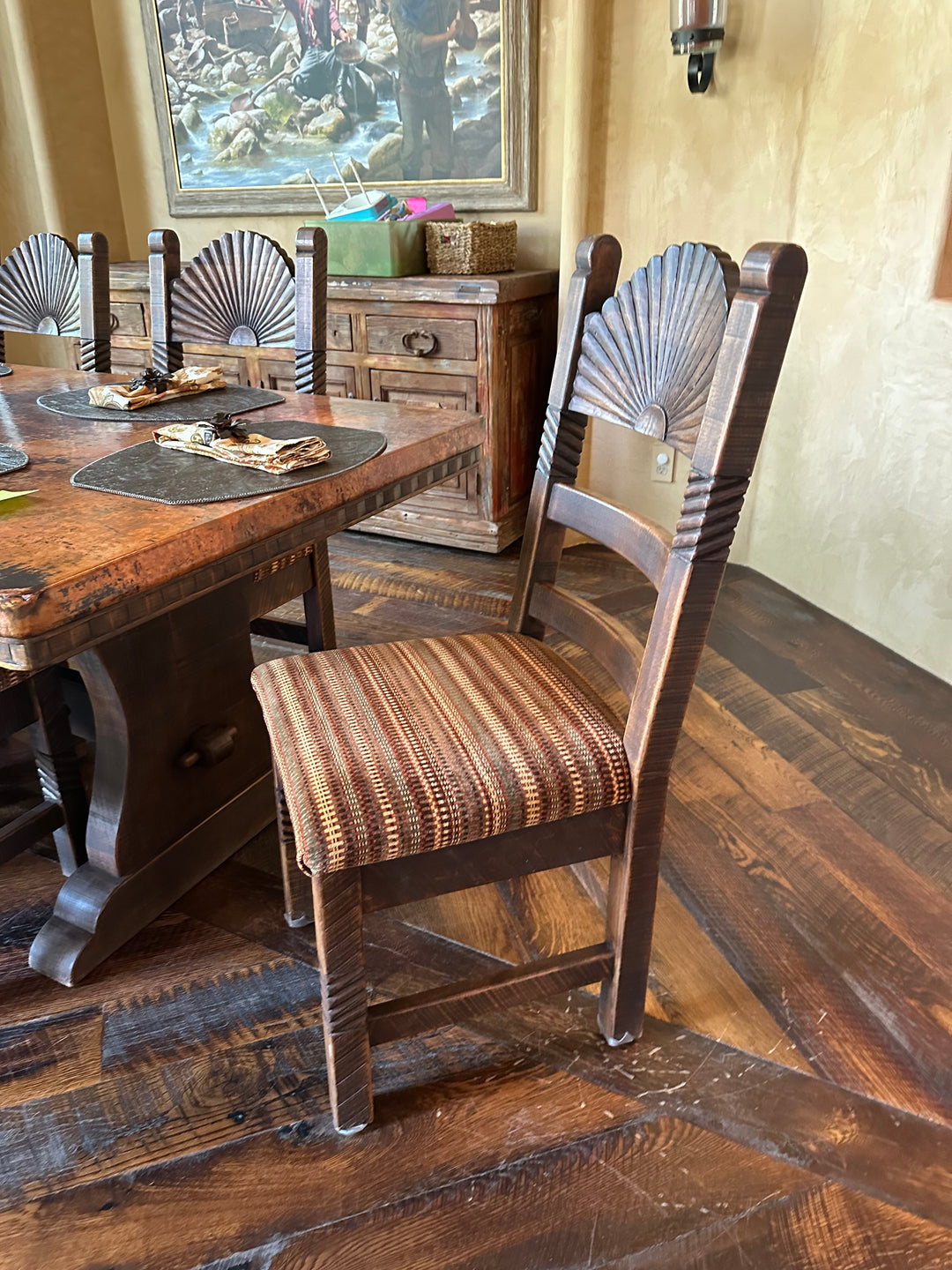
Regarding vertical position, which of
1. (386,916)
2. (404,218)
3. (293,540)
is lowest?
(386,916)

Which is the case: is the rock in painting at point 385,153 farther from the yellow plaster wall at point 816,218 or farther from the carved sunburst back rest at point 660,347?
the carved sunburst back rest at point 660,347

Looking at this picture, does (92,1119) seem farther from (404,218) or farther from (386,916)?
(404,218)

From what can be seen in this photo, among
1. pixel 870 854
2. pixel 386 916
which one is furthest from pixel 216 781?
pixel 870 854

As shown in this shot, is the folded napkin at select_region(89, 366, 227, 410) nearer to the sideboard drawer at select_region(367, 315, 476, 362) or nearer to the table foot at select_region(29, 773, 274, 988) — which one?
the table foot at select_region(29, 773, 274, 988)

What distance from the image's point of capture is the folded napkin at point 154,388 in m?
1.42

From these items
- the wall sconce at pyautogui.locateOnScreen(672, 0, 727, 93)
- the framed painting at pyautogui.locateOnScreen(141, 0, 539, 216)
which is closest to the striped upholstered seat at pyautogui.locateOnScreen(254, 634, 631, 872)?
the wall sconce at pyautogui.locateOnScreen(672, 0, 727, 93)

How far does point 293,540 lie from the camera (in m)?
1.04

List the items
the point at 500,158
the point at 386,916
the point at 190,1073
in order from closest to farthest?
the point at 190,1073 < the point at 386,916 < the point at 500,158

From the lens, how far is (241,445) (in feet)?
3.70

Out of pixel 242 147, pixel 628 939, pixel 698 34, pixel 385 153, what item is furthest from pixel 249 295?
pixel 242 147

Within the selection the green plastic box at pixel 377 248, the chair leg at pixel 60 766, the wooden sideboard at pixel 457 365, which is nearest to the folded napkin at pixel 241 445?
the chair leg at pixel 60 766

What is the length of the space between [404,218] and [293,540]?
2.30 m

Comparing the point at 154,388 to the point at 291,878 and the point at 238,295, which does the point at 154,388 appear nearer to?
the point at 238,295

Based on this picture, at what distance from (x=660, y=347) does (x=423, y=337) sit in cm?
205
